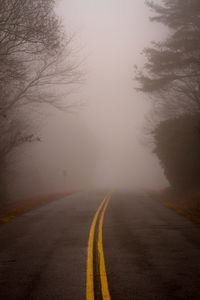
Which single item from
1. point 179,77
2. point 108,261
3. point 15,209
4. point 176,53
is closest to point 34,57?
point 15,209

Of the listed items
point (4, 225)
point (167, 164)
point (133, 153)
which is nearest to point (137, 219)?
point (4, 225)

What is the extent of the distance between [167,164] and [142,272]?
20.5 metres

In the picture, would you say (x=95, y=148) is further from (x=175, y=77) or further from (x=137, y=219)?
(x=137, y=219)

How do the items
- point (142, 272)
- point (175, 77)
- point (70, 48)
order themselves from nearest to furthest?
1. point (142, 272)
2. point (70, 48)
3. point (175, 77)

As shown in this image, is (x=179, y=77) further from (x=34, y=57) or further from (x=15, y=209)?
(x=15, y=209)

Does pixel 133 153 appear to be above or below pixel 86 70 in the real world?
above

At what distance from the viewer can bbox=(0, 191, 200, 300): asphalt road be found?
14.5 ft

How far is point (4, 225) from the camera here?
34.5 ft

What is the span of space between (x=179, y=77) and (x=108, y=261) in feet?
53.0

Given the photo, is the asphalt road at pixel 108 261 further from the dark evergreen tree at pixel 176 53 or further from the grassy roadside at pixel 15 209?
the dark evergreen tree at pixel 176 53

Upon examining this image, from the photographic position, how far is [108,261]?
19.9ft

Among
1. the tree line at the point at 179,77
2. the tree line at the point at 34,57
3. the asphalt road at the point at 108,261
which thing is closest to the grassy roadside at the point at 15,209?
the asphalt road at the point at 108,261

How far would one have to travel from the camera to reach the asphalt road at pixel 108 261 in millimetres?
4430

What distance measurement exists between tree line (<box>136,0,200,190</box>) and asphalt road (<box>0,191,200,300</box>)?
1192 centimetres
